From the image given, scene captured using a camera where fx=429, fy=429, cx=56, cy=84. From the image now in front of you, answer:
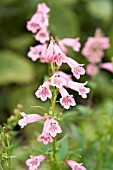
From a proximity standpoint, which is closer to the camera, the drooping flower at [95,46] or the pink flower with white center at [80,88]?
the pink flower with white center at [80,88]

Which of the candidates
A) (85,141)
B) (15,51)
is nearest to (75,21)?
(15,51)

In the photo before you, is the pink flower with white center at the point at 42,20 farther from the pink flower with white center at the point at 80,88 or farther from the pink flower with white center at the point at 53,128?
the pink flower with white center at the point at 53,128

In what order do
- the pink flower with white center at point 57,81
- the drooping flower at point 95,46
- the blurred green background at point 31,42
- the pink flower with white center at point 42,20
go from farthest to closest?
1. the blurred green background at point 31,42
2. the drooping flower at point 95,46
3. the pink flower with white center at point 42,20
4. the pink flower with white center at point 57,81

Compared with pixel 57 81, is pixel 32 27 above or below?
above

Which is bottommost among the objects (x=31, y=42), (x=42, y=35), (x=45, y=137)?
(x=45, y=137)

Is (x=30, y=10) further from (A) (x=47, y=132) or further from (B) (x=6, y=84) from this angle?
(A) (x=47, y=132)

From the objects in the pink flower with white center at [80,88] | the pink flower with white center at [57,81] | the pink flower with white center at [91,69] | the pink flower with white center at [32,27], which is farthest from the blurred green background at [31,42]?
the pink flower with white center at [57,81]

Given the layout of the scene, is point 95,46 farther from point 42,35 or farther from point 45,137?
point 45,137

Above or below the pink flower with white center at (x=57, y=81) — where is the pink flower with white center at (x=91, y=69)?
above

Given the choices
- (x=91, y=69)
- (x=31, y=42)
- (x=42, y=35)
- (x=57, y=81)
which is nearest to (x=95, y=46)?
(x=91, y=69)

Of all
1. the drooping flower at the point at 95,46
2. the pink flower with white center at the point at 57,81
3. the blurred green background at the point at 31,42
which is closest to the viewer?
the pink flower with white center at the point at 57,81

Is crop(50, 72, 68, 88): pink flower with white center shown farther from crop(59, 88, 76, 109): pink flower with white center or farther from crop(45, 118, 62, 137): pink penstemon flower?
crop(45, 118, 62, 137): pink penstemon flower
